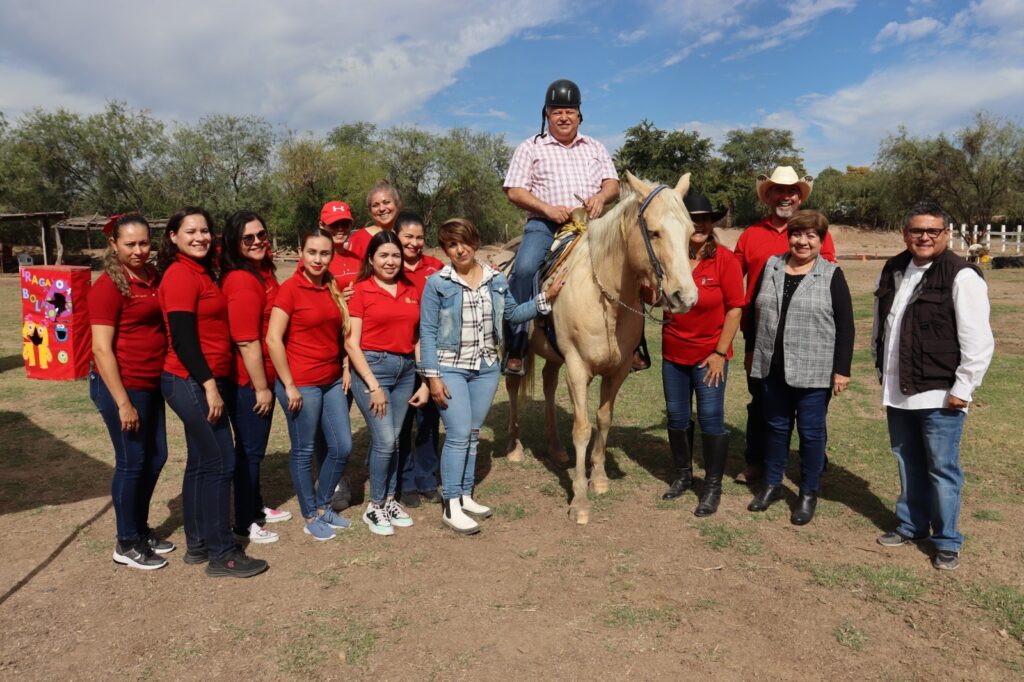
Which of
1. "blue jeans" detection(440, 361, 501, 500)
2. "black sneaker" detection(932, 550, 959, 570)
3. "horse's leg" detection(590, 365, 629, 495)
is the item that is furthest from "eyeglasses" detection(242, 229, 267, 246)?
"black sneaker" detection(932, 550, 959, 570)

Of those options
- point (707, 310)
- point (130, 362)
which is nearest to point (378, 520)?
point (130, 362)

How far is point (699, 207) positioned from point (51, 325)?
9.40m

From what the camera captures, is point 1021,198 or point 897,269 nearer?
point 897,269

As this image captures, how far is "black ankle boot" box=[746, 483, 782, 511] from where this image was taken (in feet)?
15.1

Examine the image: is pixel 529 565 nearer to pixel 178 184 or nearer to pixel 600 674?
pixel 600 674

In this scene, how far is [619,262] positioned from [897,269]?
5.73 feet

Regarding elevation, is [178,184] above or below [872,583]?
above

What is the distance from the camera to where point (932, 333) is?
11.8 feet

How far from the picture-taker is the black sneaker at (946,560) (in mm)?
3674

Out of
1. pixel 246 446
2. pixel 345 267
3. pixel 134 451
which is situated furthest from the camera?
pixel 345 267

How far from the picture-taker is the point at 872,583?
11.7 ft

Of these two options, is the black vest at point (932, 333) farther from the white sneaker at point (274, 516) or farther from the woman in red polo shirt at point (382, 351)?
the white sneaker at point (274, 516)

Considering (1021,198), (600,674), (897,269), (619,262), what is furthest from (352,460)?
(1021,198)

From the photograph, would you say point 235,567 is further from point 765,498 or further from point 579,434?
point 765,498
